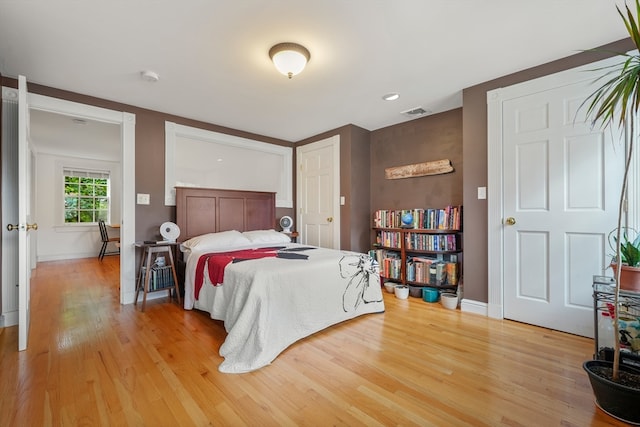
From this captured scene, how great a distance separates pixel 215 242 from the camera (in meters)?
3.12

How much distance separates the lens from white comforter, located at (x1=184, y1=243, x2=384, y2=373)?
1.89 metres

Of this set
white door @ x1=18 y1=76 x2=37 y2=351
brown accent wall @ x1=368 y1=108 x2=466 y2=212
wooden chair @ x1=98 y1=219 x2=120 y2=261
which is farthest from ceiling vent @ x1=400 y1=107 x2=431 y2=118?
wooden chair @ x1=98 y1=219 x2=120 y2=261

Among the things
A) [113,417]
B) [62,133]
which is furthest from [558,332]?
Answer: [62,133]

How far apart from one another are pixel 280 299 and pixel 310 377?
56 centimetres

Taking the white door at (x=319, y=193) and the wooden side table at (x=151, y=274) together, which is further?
the white door at (x=319, y=193)

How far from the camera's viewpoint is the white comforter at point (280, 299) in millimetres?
1890

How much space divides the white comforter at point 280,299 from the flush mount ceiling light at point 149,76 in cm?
173

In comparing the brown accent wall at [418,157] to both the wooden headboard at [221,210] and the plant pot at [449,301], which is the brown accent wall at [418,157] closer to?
the plant pot at [449,301]

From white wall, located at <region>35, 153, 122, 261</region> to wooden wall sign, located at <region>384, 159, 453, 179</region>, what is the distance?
665 centimetres

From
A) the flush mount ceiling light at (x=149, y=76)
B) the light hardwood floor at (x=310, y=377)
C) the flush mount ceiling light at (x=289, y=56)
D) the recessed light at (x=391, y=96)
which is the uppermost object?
the recessed light at (x=391, y=96)

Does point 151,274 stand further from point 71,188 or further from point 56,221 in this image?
point 71,188

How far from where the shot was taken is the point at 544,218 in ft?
7.84

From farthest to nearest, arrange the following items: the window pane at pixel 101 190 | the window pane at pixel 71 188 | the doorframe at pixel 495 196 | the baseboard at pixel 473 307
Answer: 1. the window pane at pixel 101 190
2. the window pane at pixel 71 188
3. the baseboard at pixel 473 307
4. the doorframe at pixel 495 196

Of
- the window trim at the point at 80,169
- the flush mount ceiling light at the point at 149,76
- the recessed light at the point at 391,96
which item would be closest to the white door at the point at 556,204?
the recessed light at the point at 391,96
